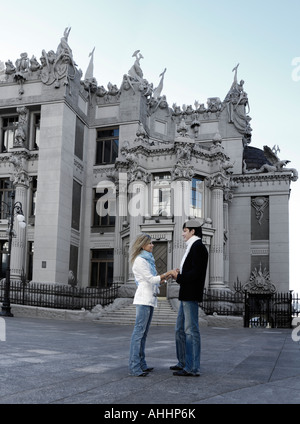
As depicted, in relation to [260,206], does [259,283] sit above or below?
below

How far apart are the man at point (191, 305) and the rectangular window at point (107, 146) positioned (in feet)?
97.2

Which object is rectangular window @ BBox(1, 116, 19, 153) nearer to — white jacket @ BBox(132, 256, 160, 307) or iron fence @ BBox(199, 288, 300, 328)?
iron fence @ BBox(199, 288, 300, 328)

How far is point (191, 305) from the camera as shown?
6.92m

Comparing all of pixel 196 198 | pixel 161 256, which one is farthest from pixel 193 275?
pixel 196 198

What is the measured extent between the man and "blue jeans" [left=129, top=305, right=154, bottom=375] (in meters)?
0.51

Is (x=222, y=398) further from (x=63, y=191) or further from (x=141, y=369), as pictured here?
(x=63, y=191)

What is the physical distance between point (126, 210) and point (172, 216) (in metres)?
4.88

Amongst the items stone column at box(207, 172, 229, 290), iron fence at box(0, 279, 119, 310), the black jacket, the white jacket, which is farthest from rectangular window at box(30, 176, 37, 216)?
the black jacket

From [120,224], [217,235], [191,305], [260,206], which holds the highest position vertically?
[260,206]

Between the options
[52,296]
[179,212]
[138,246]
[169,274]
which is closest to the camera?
[169,274]

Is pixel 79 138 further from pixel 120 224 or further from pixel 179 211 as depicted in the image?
pixel 179 211

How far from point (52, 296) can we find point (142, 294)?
924 inches

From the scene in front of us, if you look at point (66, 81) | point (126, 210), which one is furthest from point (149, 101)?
point (126, 210)
